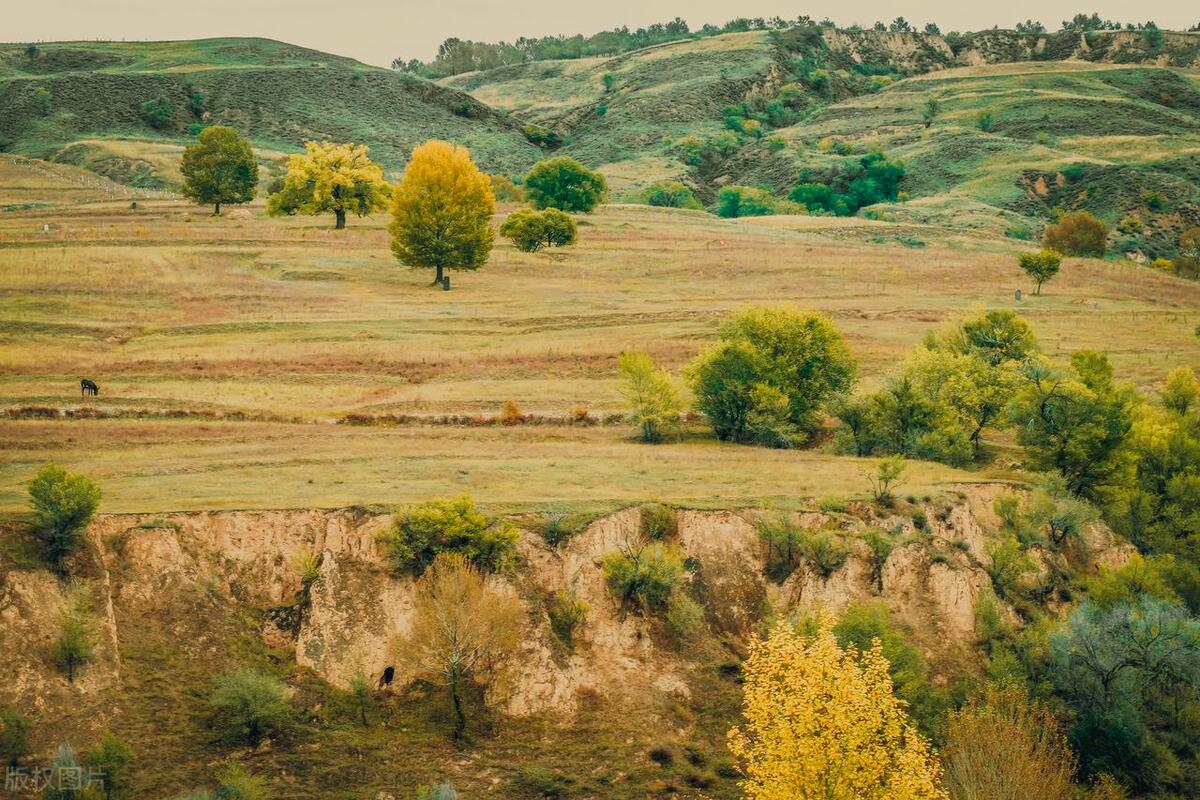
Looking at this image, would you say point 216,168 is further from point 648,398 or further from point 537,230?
point 648,398

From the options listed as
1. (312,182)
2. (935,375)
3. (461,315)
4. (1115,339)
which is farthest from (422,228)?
(1115,339)

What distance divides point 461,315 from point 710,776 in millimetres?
50846

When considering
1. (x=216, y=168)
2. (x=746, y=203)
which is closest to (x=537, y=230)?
(x=216, y=168)

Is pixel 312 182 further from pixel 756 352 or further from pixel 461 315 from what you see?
pixel 756 352

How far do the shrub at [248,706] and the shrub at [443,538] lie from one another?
647 cm

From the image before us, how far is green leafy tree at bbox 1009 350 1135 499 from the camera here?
59.6 metres

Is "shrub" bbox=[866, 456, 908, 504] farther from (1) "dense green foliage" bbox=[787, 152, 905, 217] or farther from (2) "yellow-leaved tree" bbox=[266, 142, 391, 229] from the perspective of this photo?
(1) "dense green foliage" bbox=[787, 152, 905, 217]

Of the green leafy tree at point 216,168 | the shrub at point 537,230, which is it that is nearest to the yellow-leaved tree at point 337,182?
the green leafy tree at point 216,168

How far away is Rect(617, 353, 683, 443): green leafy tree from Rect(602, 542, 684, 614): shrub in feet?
56.1

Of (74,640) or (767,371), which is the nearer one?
(74,640)

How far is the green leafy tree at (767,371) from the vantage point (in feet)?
208

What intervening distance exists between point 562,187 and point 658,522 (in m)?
95.3

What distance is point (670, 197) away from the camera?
181 m

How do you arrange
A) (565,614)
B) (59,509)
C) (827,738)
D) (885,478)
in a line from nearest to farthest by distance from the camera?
(827,738) → (59,509) → (565,614) → (885,478)
